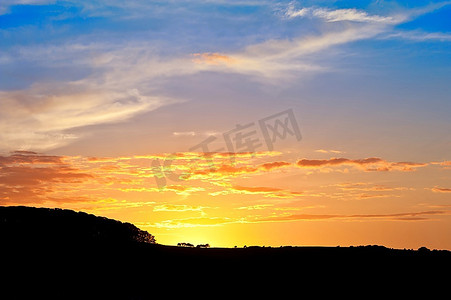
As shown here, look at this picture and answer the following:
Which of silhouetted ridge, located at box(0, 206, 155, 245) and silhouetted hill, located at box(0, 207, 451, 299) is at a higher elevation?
silhouetted ridge, located at box(0, 206, 155, 245)

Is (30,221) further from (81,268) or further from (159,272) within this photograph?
(159,272)

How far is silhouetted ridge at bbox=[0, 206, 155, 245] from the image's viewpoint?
124 feet

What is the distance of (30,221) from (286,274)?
27.5 m

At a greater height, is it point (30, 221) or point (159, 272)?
point (30, 221)

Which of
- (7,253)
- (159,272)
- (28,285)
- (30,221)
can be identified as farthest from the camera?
(30,221)

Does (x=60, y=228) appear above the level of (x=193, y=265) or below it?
above

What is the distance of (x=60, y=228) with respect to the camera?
45.2 meters

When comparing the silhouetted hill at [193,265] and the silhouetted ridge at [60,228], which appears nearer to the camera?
the silhouetted hill at [193,265]

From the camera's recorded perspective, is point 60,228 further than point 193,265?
Yes

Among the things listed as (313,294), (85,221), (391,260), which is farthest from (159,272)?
(85,221)

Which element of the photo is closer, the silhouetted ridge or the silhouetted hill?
the silhouetted hill

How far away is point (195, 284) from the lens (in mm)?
29359

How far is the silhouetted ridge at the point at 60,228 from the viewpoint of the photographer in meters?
37.9

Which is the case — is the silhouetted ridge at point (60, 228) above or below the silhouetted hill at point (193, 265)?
above
